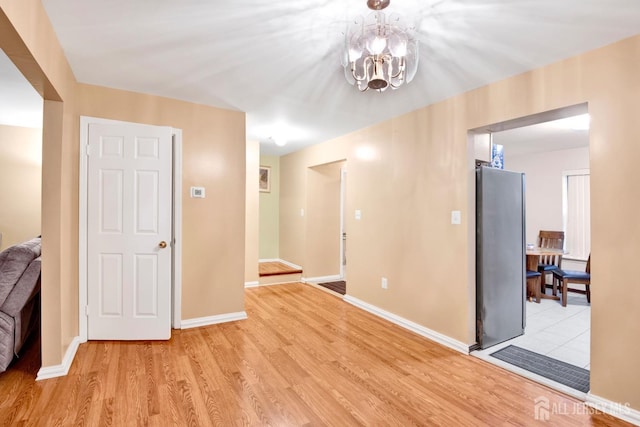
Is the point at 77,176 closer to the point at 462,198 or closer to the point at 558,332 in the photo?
the point at 462,198

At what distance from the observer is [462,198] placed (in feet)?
9.45

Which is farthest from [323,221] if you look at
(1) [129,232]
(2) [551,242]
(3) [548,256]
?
(2) [551,242]

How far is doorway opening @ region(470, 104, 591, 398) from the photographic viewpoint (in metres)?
2.57

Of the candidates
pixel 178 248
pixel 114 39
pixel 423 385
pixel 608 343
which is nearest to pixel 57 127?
pixel 114 39

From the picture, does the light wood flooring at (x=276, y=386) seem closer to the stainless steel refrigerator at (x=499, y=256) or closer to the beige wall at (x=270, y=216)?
the stainless steel refrigerator at (x=499, y=256)

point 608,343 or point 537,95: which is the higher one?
point 537,95

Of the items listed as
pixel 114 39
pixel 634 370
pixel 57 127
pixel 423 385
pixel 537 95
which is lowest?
pixel 423 385

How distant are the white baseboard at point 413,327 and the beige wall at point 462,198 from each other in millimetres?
67

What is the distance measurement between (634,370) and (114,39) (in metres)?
3.83

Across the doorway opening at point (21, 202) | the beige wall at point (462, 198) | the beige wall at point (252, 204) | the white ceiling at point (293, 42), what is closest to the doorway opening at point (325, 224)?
the beige wall at point (462, 198)

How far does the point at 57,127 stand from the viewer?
2270 millimetres

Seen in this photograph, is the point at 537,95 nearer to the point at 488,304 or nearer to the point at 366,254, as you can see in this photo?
the point at 488,304

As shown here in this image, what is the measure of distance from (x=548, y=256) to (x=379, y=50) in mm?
4881

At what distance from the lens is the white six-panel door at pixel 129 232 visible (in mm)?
2867
